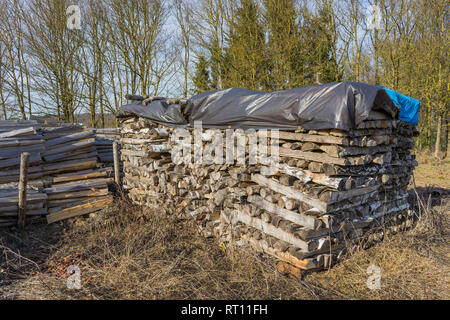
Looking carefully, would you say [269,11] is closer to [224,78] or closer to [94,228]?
[224,78]

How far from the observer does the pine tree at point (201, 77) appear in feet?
52.9

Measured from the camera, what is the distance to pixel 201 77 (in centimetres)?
1630

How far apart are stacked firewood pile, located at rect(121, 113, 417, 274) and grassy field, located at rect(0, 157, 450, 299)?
24cm

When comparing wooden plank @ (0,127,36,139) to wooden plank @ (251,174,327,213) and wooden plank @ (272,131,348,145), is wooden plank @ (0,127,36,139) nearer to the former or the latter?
wooden plank @ (251,174,327,213)

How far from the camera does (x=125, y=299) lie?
3322mm

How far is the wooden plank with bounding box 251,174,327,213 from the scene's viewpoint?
3688 mm

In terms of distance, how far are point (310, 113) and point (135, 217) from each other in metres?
4.21

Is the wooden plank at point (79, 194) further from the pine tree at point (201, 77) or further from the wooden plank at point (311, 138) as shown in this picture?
the pine tree at point (201, 77)

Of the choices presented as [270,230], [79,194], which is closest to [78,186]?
[79,194]

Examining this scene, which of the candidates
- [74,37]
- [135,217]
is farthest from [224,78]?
[135,217]

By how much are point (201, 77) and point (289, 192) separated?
44.0ft

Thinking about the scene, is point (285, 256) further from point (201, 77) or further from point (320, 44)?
point (201, 77)

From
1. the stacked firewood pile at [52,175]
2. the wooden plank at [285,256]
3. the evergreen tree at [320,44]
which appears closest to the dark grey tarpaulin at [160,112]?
the stacked firewood pile at [52,175]

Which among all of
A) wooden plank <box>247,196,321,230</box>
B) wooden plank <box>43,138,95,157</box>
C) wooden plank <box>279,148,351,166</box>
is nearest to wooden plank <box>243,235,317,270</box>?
wooden plank <box>247,196,321,230</box>
